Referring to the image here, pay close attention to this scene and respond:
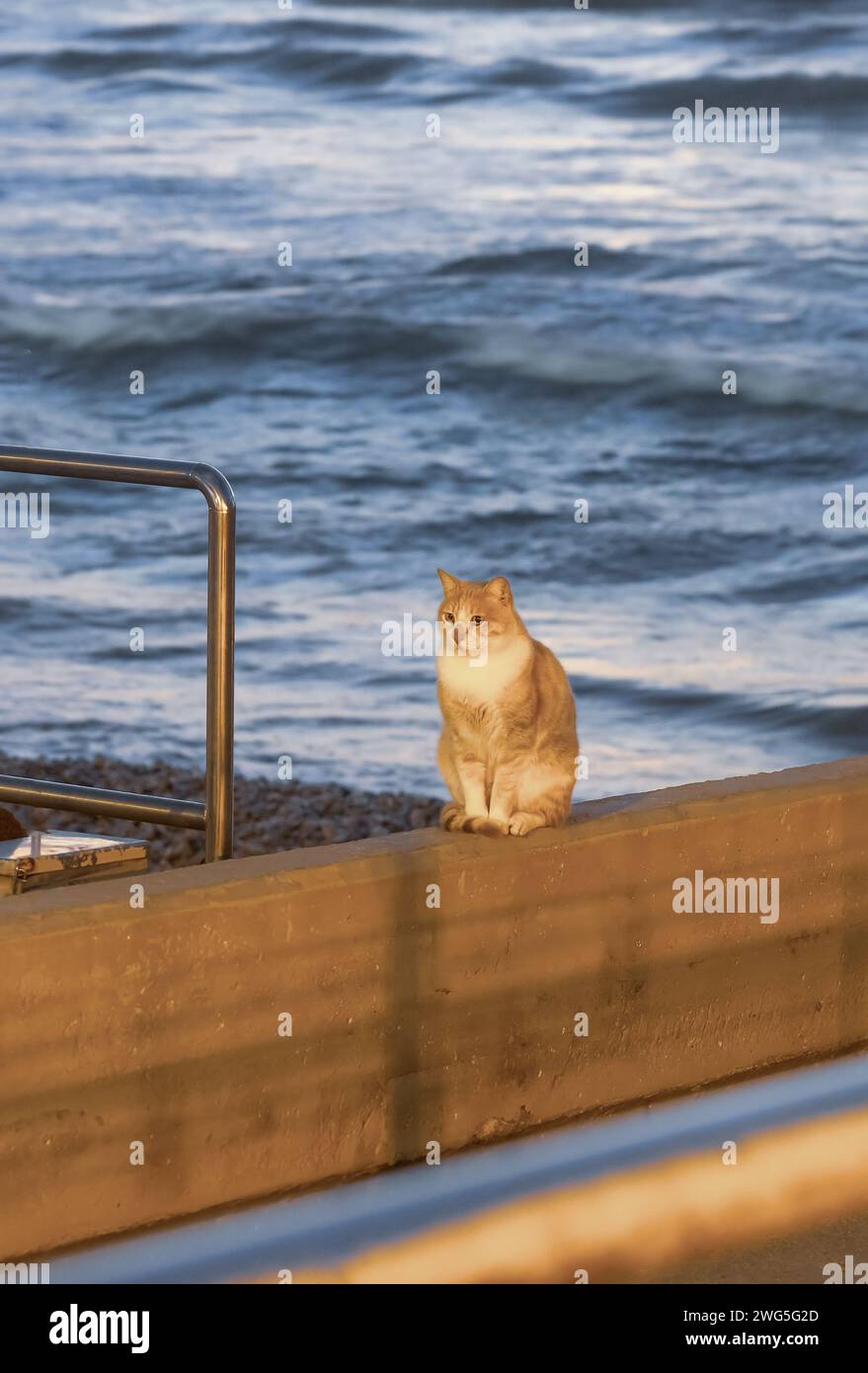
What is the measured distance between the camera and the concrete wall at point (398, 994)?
357cm

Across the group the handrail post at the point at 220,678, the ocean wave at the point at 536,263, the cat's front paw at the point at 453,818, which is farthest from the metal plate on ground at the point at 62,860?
the ocean wave at the point at 536,263

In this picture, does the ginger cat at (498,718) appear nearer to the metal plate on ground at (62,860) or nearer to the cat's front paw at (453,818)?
the cat's front paw at (453,818)

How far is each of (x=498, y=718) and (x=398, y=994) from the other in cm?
58

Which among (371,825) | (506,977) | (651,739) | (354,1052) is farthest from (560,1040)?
(651,739)

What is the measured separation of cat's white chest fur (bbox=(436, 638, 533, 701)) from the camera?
4203mm

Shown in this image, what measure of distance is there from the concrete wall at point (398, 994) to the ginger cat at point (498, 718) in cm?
8

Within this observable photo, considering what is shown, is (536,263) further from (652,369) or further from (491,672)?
(491,672)

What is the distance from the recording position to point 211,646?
14.1 ft

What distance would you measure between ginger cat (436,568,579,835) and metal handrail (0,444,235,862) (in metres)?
0.42

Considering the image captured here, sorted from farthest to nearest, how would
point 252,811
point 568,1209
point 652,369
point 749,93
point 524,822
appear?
point 749,93, point 652,369, point 252,811, point 524,822, point 568,1209

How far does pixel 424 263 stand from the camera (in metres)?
22.3

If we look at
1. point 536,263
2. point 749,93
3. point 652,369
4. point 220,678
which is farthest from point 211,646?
point 749,93

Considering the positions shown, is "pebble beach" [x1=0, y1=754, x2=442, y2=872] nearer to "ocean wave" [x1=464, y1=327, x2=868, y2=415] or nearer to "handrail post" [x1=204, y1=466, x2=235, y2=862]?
"handrail post" [x1=204, y1=466, x2=235, y2=862]

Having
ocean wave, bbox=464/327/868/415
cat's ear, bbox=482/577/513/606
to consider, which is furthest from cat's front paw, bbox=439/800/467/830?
ocean wave, bbox=464/327/868/415
